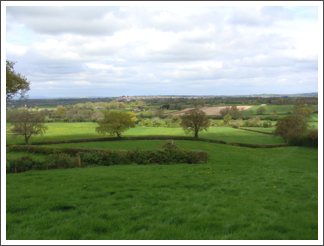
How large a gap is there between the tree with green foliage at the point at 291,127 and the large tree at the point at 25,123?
4028 cm

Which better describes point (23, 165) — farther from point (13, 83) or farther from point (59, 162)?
point (13, 83)

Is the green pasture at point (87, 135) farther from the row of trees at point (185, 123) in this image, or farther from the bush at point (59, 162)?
the bush at point (59, 162)

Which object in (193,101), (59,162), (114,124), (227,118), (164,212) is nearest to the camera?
(164,212)

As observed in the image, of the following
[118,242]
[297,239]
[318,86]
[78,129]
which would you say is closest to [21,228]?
[118,242]

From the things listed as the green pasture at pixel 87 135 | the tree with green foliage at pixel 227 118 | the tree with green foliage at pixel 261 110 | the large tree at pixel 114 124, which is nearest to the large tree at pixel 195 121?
the green pasture at pixel 87 135

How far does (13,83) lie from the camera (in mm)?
18312

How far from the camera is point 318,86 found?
15.5ft

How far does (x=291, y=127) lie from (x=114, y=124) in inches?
1242

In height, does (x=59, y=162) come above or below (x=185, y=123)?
below

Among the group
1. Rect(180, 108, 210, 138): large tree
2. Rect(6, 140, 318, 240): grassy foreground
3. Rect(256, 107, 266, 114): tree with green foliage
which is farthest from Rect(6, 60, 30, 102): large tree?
Rect(256, 107, 266, 114): tree with green foliage

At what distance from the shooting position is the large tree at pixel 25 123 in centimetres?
2859

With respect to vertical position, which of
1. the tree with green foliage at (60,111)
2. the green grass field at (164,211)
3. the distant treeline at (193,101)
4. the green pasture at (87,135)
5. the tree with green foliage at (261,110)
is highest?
the distant treeline at (193,101)

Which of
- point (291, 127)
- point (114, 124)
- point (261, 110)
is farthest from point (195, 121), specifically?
point (261, 110)

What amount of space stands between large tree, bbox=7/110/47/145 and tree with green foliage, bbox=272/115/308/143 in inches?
1586
